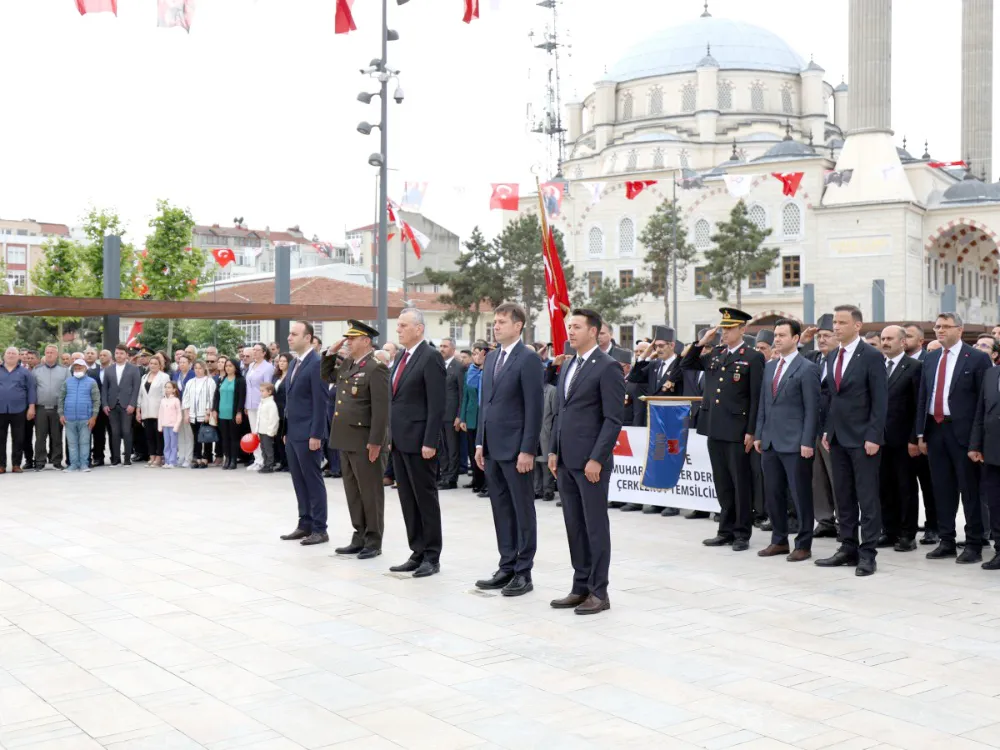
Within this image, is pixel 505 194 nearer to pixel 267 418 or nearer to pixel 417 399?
pixel 267 418

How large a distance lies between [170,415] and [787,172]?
181 ft

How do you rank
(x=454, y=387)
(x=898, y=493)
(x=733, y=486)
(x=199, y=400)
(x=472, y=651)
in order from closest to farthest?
(x=472, y=651), (x=898, y=493), (x=733, y=486), (x=454, y=387), (x=199, y=400)

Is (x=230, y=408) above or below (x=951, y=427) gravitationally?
below

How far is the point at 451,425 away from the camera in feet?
48.2

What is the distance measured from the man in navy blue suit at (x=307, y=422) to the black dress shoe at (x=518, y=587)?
2.66m

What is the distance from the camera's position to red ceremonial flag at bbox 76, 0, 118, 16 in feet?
39.9

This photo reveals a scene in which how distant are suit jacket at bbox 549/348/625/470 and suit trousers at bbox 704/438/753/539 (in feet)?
8.88

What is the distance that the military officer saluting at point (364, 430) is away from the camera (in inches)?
355

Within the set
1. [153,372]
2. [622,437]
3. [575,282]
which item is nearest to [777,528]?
[622,437]

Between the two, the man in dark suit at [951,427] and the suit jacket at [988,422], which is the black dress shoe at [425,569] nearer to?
the man in dark suit at [951,427]

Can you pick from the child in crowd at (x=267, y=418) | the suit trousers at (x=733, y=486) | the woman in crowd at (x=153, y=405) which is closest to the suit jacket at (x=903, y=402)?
the suit trousers at (x=733, y=486)

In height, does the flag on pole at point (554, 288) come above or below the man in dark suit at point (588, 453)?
above

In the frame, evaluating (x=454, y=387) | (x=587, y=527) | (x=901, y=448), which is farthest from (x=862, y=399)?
(x=454, y=387)

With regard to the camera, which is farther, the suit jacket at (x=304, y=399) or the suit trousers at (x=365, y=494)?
the suit jacket at (x=304, y=399)
